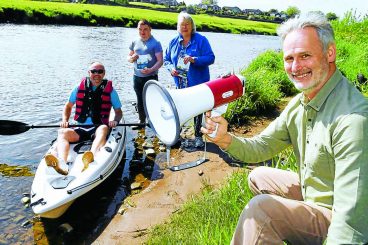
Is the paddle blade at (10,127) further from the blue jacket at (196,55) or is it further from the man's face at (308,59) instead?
the man's face at (308,59)

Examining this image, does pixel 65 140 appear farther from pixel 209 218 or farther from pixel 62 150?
pixel 209 218

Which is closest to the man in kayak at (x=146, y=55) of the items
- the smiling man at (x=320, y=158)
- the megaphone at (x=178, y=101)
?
the megaphone at (x=178, y=101)

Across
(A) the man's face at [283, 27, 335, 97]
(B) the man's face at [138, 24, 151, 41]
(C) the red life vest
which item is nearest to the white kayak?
(C) the red life vest

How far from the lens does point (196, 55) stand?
23.0 ft

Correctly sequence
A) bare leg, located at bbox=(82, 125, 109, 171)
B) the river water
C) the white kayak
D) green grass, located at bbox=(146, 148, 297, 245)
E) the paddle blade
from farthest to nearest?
1. the paddle blade
2. bare leg, located at bbox=(82, 125, 109, 171)
3. the river water
4. the white kayak
5. green grass, located at bbox=(146, 148, 297, 245)

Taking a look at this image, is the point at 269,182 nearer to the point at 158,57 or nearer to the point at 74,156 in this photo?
the point at 74,156

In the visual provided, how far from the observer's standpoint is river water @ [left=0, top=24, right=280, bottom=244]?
18.5 feet

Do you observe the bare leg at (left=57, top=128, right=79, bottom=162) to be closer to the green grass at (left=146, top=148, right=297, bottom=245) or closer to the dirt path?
the dirt path

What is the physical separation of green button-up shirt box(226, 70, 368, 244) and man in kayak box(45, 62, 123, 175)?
441 cm

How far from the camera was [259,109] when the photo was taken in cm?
996

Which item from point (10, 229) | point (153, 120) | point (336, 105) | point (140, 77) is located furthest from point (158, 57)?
point (336, 105)

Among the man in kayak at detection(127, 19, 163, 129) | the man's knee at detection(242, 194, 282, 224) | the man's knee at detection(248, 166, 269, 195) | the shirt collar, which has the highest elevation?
the shirt collar

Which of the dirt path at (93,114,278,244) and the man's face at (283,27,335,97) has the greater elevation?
the man's face at (283,27,335,97)

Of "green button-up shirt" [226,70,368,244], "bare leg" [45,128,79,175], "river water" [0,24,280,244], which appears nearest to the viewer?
"green button-up shirt" [226,70,368,244]
